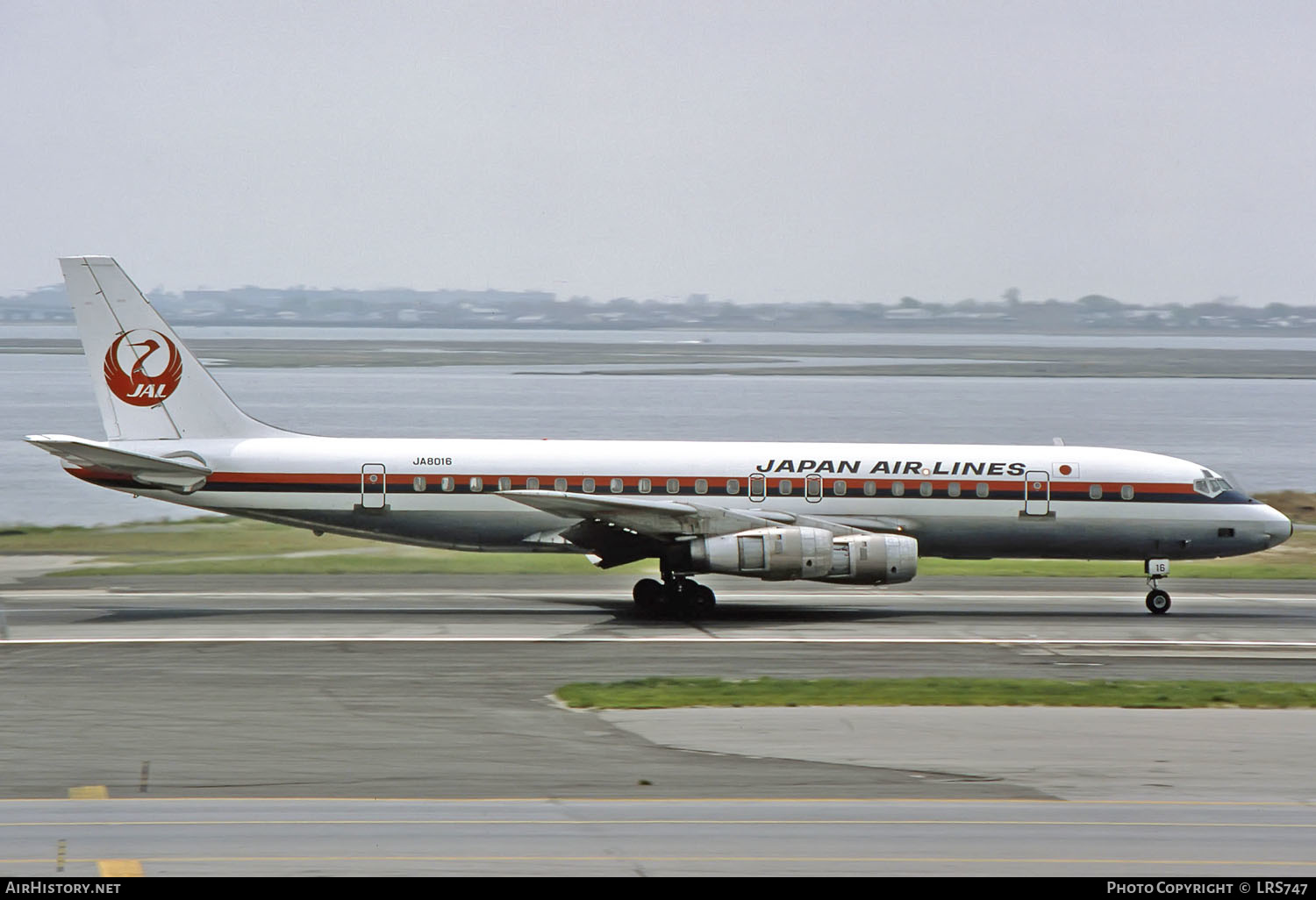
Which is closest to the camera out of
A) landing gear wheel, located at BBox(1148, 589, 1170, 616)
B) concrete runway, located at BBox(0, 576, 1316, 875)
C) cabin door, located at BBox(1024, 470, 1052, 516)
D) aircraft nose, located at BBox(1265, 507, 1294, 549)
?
concrete runway, located at BBox(0, 576, 1316, 875)

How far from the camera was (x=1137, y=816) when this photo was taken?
1316 cm

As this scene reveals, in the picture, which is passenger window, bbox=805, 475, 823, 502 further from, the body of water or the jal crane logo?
the body of water

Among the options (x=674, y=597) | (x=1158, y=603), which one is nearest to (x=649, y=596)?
(x=674, y=597)

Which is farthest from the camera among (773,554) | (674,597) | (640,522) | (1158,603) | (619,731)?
(1158,603)

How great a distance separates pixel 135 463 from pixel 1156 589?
67.6 ft

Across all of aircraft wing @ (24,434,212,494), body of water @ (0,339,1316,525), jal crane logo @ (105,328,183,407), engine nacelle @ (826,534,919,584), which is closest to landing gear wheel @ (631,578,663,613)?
engine nacelle @ (826,534,919,584)

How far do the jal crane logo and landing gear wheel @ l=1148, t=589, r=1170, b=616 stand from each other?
20.3m

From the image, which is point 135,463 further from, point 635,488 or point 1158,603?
point 1158,603

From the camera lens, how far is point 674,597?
1118 inches

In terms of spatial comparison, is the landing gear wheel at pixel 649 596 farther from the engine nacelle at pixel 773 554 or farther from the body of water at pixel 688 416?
the body of water at pixel 688 416

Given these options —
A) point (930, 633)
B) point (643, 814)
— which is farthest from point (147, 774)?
point (930, 633)

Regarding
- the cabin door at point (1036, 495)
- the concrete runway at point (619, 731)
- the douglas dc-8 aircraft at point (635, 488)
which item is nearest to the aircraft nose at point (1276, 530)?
the douglas dc-8 aircraft at point (635, 488)

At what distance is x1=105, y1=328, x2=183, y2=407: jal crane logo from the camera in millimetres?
29734

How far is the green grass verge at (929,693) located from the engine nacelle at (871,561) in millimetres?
6221
